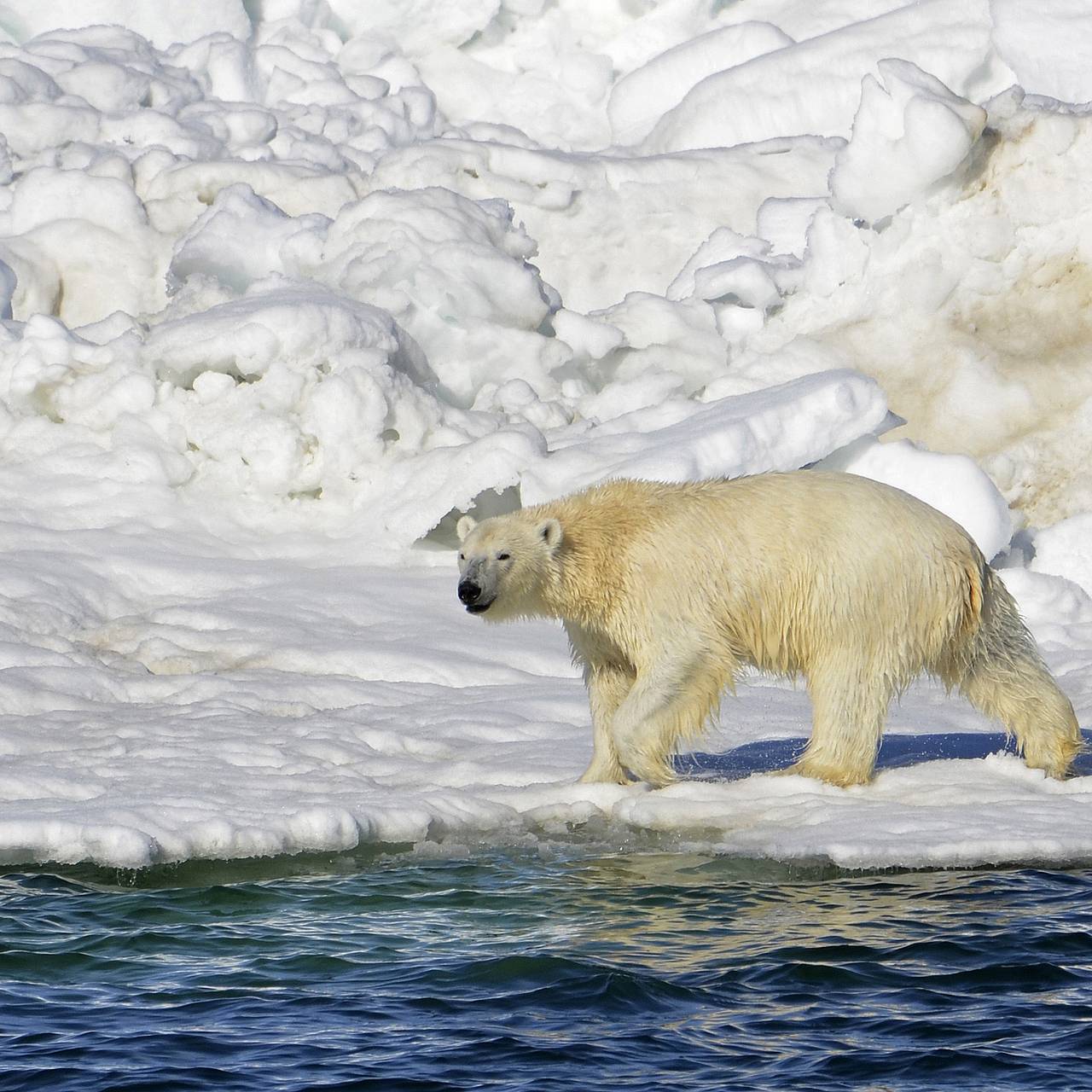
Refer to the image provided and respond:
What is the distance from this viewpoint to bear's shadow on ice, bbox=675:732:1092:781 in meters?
7.36

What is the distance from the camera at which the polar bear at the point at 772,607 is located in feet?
21.7

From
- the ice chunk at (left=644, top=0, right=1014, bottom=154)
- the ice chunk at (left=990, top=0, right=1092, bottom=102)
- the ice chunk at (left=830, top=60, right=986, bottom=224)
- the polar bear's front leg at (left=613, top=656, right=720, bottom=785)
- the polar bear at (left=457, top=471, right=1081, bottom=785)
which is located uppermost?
the ice chunk at (left=644, top=0, right=1014, bottom=154)

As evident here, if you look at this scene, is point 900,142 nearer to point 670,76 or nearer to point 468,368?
point 468,368

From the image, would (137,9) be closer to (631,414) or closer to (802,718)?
(631,414)

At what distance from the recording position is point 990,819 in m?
6.21

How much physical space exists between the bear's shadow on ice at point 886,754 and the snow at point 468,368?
0.05 m

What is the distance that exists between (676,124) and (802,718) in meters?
9.57

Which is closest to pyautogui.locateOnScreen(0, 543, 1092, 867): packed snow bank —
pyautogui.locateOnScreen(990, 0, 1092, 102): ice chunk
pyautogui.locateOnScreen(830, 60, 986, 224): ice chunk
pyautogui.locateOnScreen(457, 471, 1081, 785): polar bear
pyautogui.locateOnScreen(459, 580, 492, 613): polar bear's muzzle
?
pyautogui.locateOnScreen(457, 471, 1081, 785): polar bear

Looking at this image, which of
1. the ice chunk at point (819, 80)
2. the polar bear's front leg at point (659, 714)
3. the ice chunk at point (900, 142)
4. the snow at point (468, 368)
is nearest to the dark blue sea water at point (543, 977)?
the snow at point (468, 368)

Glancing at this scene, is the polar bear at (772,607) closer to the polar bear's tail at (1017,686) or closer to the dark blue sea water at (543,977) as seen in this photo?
the polar bear's tail at (1017,686)

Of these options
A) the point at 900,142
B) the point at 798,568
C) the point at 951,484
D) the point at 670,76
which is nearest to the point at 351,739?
the point at 798,568

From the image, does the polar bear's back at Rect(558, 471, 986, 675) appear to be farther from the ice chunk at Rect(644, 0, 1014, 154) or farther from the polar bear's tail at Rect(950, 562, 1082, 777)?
the ice chunk at Rect(644, 0, 1014, 154)

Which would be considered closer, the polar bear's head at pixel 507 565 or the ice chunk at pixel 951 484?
the polar bear's head at pixel 507 565

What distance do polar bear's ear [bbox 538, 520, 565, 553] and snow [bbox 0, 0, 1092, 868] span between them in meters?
0.98
